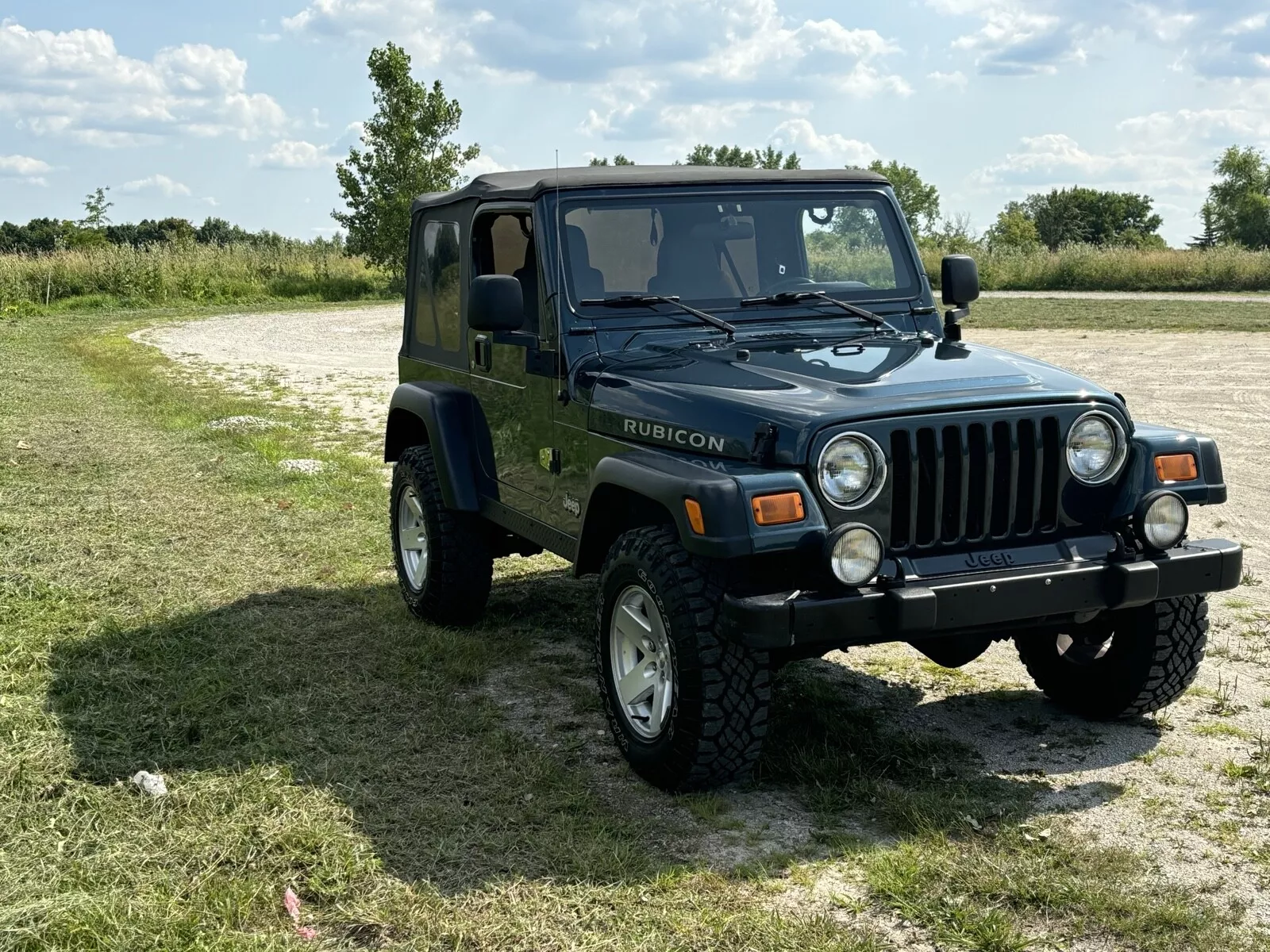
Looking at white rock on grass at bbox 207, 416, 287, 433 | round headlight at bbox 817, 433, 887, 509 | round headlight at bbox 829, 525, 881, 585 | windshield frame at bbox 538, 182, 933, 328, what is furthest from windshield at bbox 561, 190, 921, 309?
white rock on grass at bbox 207, 416, 287, 433

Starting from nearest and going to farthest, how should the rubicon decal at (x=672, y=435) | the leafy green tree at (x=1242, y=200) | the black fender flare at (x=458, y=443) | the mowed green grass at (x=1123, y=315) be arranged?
the rubicon decal at (x=672, y=435)
the black fender flare at (x=458, y=443)
the mowed green grass at (x=1123, y=315)
the leafy green tree at (x=1242, y=200)

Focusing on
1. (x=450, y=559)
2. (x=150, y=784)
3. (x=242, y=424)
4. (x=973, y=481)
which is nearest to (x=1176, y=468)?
(x=973, y=481)

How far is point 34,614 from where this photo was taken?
6.64m

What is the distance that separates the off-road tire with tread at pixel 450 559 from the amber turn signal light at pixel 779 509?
2565 millimetres

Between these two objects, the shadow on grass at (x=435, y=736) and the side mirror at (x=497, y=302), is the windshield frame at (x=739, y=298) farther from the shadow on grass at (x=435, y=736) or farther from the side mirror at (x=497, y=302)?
the shadow on grass at (x=435, y=736)

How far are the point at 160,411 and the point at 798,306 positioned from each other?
1069 cm

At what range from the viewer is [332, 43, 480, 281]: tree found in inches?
1462

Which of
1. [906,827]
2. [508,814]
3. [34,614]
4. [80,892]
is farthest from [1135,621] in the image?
[34,614]

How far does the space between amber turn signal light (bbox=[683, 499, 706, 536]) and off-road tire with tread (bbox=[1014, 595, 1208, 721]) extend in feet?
5.63

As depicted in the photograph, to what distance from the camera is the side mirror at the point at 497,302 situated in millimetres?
4918

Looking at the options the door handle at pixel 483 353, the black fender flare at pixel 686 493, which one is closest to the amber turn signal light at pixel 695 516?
the black fender flare at pixel 686 493

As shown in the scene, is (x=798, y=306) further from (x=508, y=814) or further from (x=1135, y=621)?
(x=508, y=814)

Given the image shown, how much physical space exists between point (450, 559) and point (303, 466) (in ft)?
16.0

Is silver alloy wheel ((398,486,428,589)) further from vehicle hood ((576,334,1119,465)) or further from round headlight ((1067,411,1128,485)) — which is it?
round headlight ((1067,411,1128,485))
